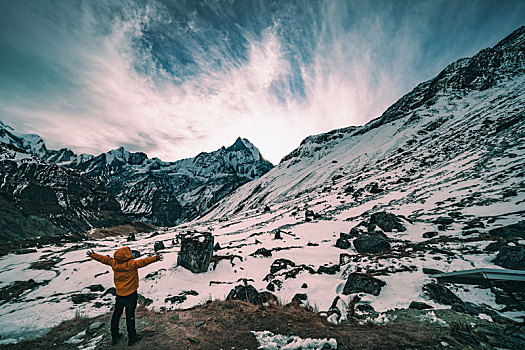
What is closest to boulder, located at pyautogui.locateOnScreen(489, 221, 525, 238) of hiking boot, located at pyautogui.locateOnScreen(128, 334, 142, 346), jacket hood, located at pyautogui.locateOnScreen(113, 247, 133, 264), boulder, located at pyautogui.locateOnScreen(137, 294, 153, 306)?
hiking boot, located at pyautogui.locateOnScreen(128, 334, 142, 346)

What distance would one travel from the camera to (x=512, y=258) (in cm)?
664

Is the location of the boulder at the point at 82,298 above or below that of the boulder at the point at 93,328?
below

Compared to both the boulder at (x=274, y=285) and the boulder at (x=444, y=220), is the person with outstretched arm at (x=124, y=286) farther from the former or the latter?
the boulder at (x=444, y=220)

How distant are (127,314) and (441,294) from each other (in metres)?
8.68

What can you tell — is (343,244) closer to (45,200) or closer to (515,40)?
(515,40)

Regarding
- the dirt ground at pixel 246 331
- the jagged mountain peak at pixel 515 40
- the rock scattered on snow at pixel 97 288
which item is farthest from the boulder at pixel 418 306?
the jagged mountain peak at pixel 515 40

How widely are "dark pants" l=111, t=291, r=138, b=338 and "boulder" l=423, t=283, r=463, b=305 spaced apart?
825 centimetres

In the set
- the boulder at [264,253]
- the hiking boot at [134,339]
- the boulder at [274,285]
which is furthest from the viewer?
the boulder at [264,253]

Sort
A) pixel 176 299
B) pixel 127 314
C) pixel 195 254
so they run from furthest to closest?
pixel 195 254, pixel 176 299, pixel 127 314

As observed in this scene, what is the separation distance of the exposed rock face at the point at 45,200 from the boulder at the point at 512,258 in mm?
99986

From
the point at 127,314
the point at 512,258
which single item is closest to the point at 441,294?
the point at 512,258

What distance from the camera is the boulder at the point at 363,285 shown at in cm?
702

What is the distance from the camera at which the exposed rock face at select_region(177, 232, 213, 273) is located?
43.3 ft

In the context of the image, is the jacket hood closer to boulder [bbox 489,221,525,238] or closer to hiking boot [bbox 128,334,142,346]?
hiking boot [bbox 128,334,142,346]
